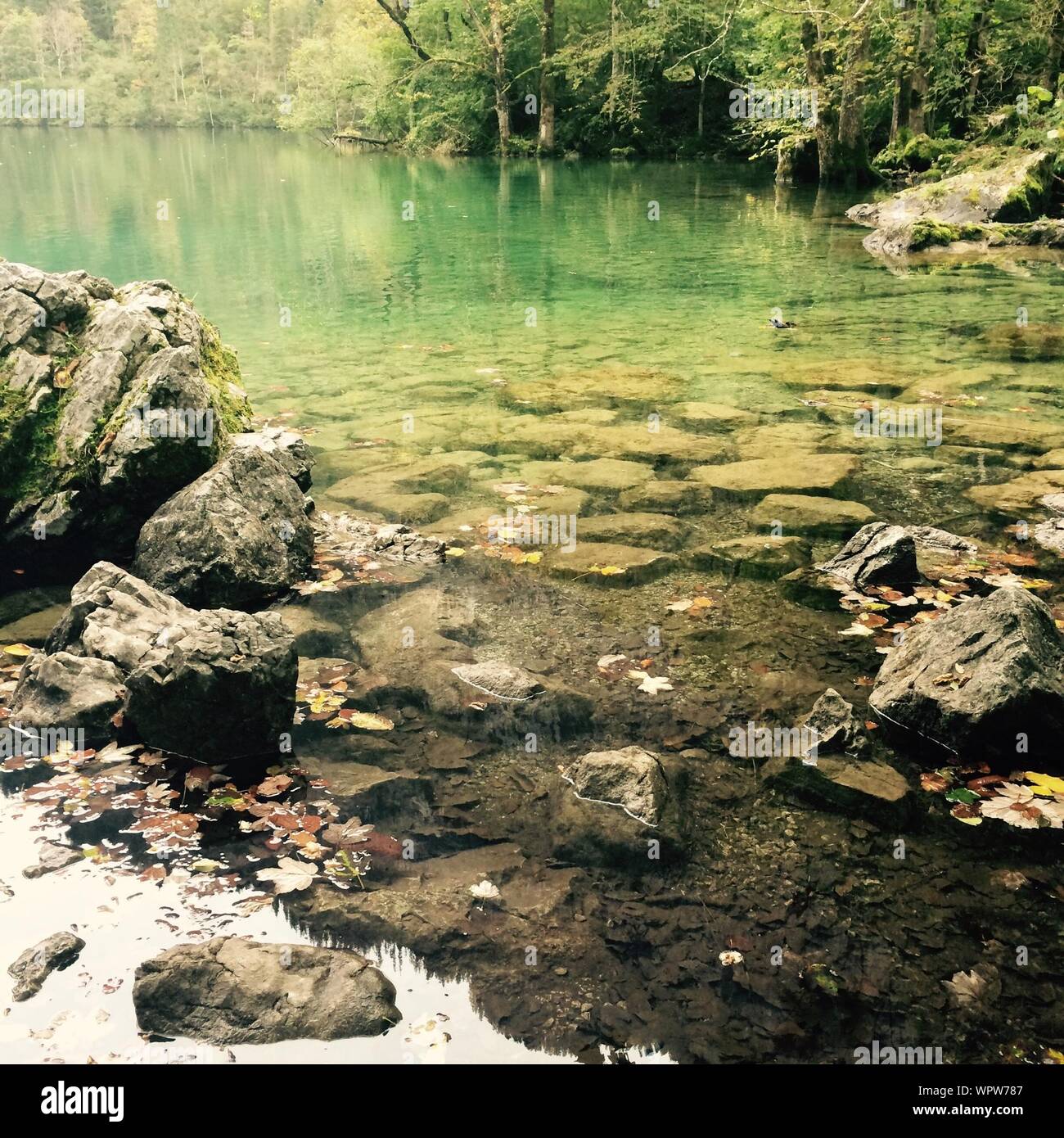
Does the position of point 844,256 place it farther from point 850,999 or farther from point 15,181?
point 15,181

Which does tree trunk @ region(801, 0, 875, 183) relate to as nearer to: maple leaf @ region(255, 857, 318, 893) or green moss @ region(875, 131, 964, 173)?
green moss @ region(875, 131, 964, 173)

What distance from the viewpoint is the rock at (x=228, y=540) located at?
5473mm

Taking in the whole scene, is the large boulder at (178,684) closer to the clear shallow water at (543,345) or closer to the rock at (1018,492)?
the clear shallow water at (543,345)

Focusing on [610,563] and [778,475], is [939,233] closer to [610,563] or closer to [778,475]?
[778,475]

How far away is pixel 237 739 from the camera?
167 inches

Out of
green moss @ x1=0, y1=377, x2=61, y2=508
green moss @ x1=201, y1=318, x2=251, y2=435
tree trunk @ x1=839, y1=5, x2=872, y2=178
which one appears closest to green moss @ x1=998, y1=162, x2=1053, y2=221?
tree trunk @ x1=839, y1=5, x2=872, y2=178

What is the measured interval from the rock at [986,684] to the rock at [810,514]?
1909 millimetres

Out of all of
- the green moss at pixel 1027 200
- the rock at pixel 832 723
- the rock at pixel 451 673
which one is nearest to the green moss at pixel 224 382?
the rock at pixel 451 673

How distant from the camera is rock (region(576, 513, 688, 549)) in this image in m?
6.25

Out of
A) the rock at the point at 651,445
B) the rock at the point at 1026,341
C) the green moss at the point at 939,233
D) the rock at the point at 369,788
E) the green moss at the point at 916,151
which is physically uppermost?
the green moss at the point at 916,151

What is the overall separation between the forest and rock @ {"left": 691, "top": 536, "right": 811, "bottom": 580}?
15364 millimetres

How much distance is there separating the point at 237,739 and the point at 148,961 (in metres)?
1.25
